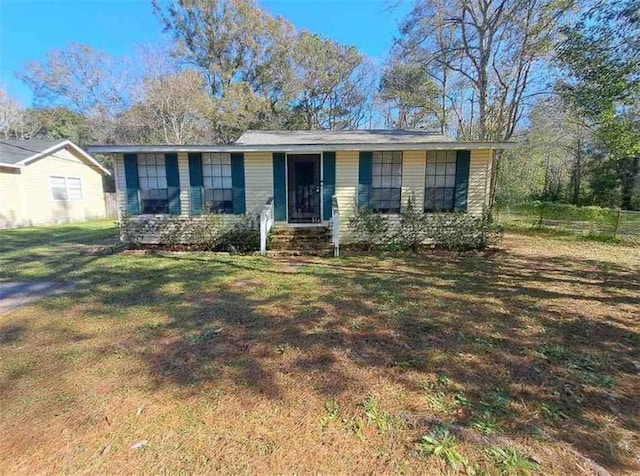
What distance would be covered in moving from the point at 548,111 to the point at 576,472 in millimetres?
16616

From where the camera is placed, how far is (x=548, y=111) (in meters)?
14.3

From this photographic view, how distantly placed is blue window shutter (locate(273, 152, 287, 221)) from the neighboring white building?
1176 centimetres

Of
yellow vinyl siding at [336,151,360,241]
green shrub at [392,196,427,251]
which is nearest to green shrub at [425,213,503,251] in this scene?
green shrub at [392,196,427,251]

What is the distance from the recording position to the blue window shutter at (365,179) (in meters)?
8.30

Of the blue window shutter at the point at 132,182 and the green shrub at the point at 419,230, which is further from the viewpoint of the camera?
the blue window shutter at the point at 132,182

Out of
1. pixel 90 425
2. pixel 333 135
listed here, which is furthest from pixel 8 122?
pixel 90 425

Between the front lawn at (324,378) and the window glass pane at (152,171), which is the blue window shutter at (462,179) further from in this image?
the window glass pane at (152,171)

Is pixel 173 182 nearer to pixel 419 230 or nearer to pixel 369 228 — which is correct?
pixel 369 228

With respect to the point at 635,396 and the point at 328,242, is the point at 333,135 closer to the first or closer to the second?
the point at 328,242

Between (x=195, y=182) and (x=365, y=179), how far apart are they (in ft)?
14.4

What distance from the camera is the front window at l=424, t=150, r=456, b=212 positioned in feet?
27.1

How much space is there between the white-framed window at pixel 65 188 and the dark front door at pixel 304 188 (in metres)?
12.8

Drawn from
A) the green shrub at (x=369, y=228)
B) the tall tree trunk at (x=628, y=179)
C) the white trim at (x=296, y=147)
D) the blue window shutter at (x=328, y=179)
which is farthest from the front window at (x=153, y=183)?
the tall tree trunk at (x=628, y=179)

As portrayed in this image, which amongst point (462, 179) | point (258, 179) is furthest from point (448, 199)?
point (258, 179)
